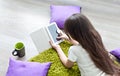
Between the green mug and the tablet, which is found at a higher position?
Answer: the tablet

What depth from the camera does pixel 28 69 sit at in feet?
6.38

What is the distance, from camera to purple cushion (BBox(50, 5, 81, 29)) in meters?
2.55

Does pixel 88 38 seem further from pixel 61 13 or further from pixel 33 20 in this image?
pixel 33 20

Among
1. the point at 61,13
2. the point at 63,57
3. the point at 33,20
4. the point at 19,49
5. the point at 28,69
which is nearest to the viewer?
the point at 28,69

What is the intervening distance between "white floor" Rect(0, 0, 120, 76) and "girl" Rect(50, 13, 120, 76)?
0.68 m

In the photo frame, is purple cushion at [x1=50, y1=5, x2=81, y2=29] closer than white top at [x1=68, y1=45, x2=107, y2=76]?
No

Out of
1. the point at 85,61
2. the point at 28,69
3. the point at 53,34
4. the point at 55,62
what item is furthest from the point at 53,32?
the point at 85,61

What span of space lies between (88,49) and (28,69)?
1.81 feet

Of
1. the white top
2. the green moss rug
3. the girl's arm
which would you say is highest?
the white top

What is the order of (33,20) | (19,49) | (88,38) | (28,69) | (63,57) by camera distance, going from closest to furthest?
(88,38)
(28,69)
(63,57)
(19,49)
(33,20)

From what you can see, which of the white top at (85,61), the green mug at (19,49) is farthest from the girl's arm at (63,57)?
the green mug at (19,49)

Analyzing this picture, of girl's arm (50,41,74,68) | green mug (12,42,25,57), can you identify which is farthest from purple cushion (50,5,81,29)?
green mug (12,42,25,57)

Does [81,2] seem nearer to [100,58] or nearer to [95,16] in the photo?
[95,16]

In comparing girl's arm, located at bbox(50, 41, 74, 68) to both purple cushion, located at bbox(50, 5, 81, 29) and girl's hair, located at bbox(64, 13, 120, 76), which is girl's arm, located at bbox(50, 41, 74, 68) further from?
purple cushion, located at bbox(50, 5, 81, 29)
